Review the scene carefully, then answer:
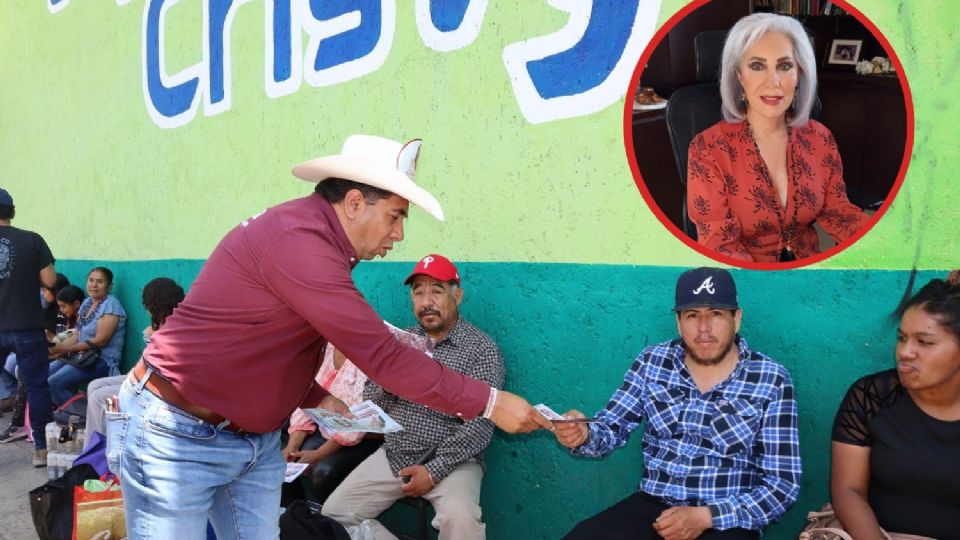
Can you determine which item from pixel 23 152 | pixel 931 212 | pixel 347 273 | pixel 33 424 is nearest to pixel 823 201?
pixel 931 212

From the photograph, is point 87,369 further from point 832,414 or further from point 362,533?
point 832,414

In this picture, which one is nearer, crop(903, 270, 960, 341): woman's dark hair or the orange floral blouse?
crop(903, 270, 960, 341): woman's dark hair

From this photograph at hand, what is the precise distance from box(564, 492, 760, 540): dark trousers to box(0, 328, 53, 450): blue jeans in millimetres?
4958

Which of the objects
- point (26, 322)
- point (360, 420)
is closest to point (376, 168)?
point (360, 420)

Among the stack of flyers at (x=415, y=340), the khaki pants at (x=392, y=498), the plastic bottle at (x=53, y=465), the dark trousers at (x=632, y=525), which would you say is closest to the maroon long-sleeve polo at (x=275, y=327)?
the dark trousers at (x=632, y=525)

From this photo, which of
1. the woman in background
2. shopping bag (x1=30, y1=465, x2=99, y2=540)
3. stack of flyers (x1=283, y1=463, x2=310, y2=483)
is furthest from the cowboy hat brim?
the woman in background

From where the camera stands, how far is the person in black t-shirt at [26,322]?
21.0 ft

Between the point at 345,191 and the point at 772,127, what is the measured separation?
158 cm

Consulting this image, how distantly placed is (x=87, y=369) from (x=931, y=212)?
7027mm

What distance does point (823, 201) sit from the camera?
121 inches

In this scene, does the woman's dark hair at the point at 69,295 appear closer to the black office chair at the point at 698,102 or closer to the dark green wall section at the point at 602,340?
the dark green wall section at the point at 602,340

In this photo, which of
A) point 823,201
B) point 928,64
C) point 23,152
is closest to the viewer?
point 928,64

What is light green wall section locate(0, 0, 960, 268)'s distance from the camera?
292cm

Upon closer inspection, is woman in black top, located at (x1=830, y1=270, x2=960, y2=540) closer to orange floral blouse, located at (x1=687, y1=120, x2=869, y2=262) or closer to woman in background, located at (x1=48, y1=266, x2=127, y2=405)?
orange floral blouse, located at (x1=687, y1=120, x2=869, y2=262)
